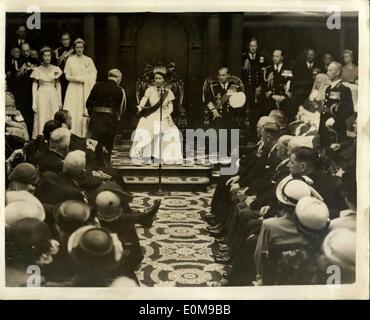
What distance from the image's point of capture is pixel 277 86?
7.84ft

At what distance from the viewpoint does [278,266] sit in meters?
2.38

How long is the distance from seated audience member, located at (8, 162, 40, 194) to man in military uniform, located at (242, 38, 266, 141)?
0.92 metres

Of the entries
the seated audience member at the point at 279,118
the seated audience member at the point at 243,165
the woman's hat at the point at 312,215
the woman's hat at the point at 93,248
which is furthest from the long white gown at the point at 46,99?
the woman's hat at the point at 312,215

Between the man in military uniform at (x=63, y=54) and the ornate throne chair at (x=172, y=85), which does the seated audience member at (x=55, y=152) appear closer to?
the man in military uniform at (x=63, y=54)

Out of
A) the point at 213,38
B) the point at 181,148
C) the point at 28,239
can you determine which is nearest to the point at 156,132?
the point at 181,148

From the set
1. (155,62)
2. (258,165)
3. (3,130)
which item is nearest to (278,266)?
(258,165)

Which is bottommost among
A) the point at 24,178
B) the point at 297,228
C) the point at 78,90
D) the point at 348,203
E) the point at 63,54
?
the point at 297,228

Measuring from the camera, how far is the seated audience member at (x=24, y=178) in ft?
7.78

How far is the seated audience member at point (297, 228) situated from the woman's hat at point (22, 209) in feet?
3.02

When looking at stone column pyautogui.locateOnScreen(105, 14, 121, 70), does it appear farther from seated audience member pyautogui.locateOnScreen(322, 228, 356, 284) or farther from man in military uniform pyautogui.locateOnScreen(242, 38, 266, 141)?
seated audience member pyautogui.locateOnScreen(322, 228, 356, 284)

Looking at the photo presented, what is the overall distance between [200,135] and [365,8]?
0.86 metres

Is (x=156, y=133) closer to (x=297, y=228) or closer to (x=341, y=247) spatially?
(x=297, y=228)

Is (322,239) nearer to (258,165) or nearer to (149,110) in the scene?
(258,165)

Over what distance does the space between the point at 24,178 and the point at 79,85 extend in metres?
0.45
